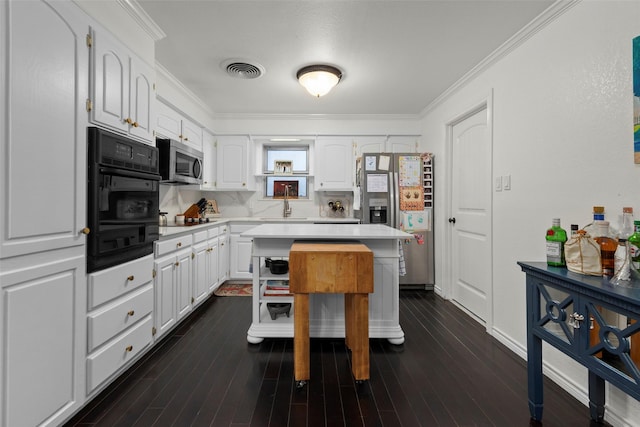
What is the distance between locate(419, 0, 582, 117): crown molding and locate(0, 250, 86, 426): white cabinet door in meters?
3.21

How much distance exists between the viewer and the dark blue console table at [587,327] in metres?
1.13

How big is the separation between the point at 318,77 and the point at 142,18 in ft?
4.83

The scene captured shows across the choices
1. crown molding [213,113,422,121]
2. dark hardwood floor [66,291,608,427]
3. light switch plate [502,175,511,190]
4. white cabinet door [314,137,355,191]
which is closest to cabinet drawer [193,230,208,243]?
dark hardwood floor [66,291,608,427]

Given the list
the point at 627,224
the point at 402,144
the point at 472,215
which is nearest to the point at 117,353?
the point at 627,224

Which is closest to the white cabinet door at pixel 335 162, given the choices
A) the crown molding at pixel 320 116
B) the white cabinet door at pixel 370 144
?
the white cabinet door at pixel 370 144

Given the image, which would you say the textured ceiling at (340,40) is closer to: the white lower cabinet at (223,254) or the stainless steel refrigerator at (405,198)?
the stainless steel refrigerator at (405,198)

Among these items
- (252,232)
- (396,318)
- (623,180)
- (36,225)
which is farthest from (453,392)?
(36,225)

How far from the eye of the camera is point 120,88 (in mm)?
1866

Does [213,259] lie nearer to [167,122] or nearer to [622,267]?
[167,122]

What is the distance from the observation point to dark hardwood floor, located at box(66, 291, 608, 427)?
156 centimetres

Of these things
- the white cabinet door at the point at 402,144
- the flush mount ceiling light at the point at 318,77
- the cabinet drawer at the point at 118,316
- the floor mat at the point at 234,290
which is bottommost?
the floor mat at the point at 234,290

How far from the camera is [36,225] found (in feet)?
4.28

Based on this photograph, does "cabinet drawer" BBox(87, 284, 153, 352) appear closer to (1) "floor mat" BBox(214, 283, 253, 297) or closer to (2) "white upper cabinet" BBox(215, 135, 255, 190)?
(1) "floor mat" BBox(214, 283, 253, 297)

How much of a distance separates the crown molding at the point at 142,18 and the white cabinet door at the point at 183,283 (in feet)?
5.85
